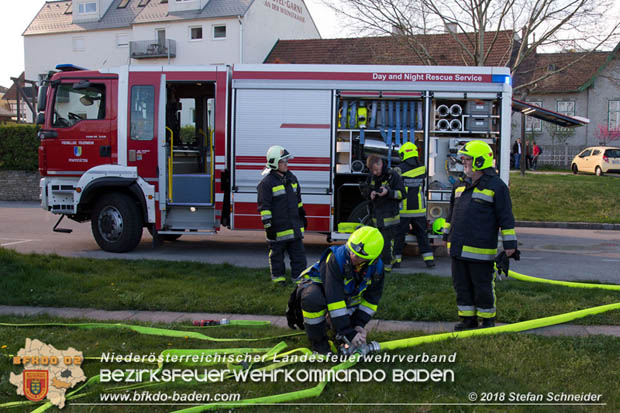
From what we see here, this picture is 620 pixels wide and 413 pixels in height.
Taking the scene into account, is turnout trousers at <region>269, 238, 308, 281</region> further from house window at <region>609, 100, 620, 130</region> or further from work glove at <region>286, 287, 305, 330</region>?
house window at <region>609, 100, 620, 130</region>

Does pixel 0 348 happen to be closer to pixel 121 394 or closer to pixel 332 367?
pixel 121 394

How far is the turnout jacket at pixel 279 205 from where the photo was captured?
23.8 ft

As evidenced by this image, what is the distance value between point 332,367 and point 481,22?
1685 centimetres

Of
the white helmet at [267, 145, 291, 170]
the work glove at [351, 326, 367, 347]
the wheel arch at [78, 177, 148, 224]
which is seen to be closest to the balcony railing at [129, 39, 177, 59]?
the wheel arch at [78, 177, 148, 224]

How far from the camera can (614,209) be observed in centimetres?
1623

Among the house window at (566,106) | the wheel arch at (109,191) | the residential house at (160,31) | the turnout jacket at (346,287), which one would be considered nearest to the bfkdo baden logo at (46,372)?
the turnout jacket at (346,287)

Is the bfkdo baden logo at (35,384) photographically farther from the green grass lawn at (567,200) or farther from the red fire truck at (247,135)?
the green grass lawn at (567,200)

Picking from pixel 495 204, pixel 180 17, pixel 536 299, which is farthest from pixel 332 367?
pixel 180 17

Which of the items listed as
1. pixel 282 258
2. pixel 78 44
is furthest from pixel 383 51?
pixel 78 44

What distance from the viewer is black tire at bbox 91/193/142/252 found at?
9.98 m

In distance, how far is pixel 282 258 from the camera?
7410mm

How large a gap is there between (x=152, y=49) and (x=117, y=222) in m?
31.8

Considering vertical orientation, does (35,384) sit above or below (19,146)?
below

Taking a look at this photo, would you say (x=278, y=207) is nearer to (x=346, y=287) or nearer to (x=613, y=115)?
(x=346, y=287)
